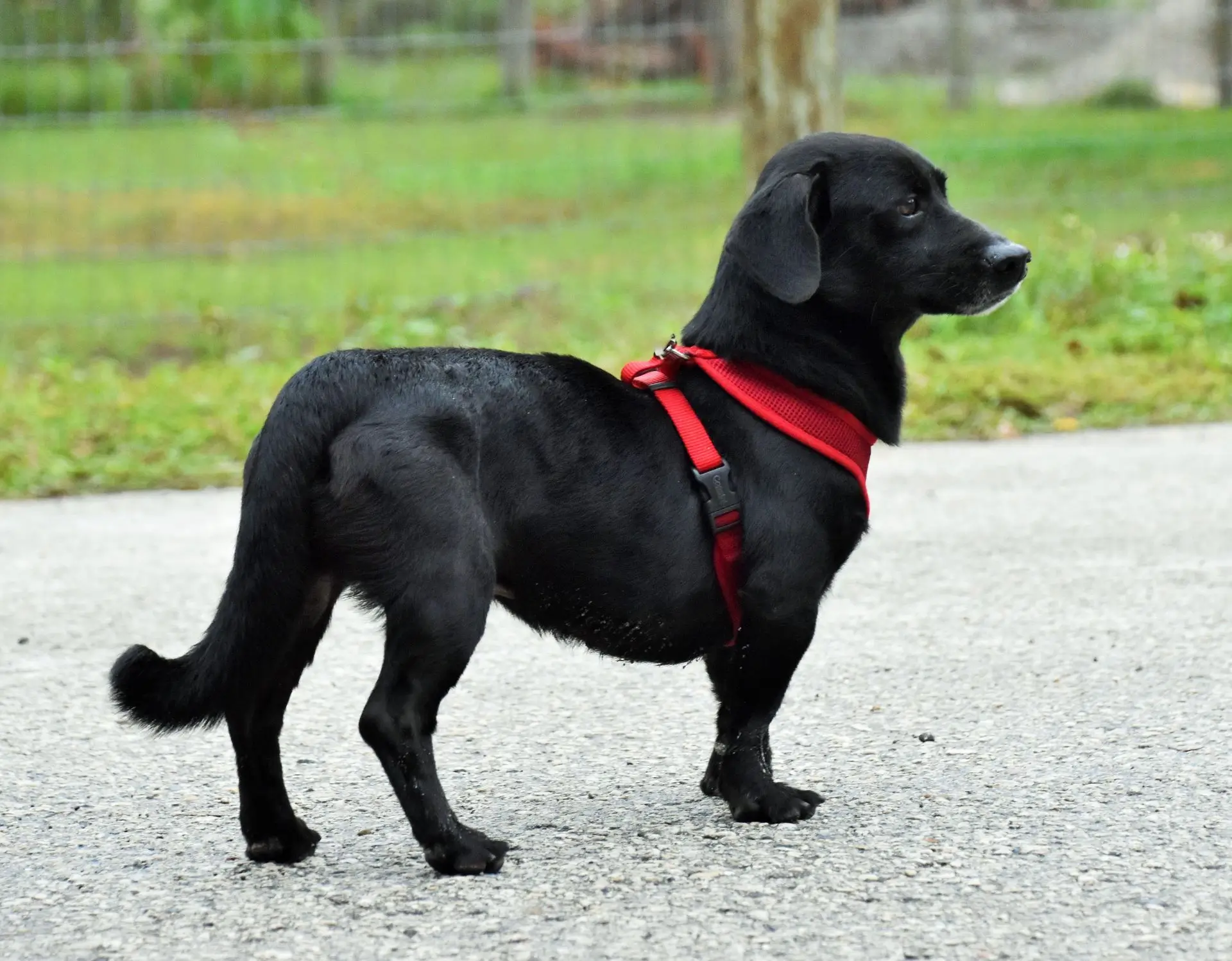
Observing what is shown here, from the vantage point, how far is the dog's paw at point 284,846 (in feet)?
9.61

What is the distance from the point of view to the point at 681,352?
10.5ft

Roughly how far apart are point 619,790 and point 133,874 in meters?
0.92

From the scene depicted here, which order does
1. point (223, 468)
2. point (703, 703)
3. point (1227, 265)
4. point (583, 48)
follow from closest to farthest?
point (703, 703)
point (223, 468)
point (1227, 265)
point (583, 48)

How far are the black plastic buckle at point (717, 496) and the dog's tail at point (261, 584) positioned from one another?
2.09 ft

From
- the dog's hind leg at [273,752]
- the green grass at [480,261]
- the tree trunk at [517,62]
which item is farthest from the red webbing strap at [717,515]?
the tree trunk at [517,62]

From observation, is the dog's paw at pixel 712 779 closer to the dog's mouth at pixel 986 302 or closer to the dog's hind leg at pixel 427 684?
the dog's hind leg at pixel 427 684

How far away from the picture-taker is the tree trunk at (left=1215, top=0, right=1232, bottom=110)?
10.9m

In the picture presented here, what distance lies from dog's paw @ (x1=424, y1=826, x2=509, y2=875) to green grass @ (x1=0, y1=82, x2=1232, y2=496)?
12.3 feet

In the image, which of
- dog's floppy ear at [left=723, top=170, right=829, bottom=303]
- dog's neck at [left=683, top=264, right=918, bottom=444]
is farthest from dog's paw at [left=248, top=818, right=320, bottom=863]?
dog's floppy ear at [left=723, top=170, right=829, bottom=303]

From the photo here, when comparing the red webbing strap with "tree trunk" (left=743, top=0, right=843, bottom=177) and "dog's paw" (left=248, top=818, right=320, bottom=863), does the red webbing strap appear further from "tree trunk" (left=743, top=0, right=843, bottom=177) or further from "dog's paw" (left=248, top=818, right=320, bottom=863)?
"tree trunk" (left=743, top=0, right=843, bottom=177)

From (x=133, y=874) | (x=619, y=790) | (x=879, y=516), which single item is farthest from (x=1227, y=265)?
(x=133, y=874)

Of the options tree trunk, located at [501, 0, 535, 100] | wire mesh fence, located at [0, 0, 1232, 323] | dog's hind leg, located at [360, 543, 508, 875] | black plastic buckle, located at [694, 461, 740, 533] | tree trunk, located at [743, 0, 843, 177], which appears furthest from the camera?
tree trunk, located at [501, 0, 535, 100]

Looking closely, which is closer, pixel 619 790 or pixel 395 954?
pixel 395 954

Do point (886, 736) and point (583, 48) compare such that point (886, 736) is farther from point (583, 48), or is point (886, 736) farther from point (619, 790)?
point (583, 48)
